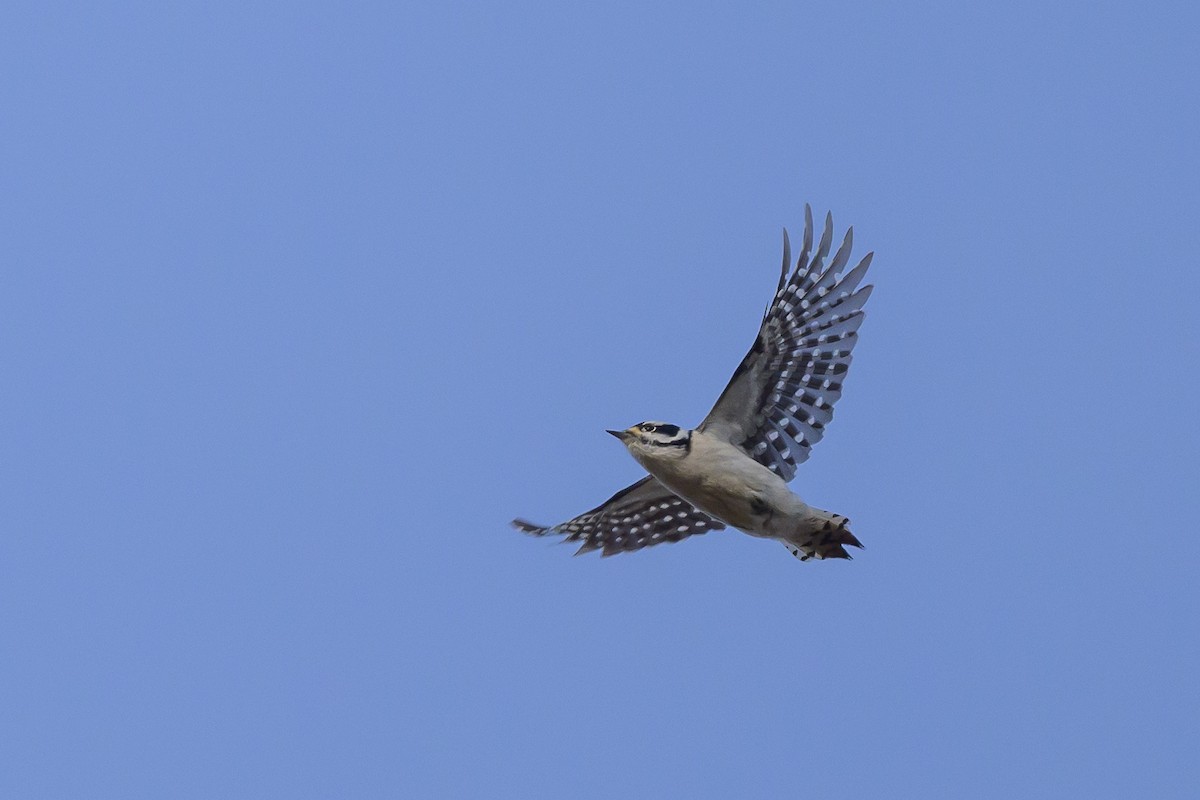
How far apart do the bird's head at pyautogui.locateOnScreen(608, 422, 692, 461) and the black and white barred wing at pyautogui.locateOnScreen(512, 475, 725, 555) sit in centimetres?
132

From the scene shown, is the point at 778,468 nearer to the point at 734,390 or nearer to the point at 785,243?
the point at 734,390

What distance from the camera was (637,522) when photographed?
15.4 m

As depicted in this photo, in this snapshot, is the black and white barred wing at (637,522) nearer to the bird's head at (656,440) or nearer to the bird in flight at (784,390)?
the bird in flight at (784,390)

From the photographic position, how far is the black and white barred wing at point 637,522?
15.2 m

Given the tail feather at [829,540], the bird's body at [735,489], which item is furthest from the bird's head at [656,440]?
the tail feather at [829,540]

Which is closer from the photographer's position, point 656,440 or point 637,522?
point 656,440

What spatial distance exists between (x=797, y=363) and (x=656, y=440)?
1447 millimetres

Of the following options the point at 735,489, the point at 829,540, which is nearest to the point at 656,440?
the point at 735,489

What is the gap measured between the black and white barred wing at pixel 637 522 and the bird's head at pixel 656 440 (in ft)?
4.32

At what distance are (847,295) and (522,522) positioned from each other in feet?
12.0

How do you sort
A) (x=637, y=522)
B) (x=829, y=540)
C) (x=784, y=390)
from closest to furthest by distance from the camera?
1. (x=829, y=540)
2. (x=784, y=390)
3. (x=637, y=522)

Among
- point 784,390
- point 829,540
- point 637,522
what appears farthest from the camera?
point 637,522

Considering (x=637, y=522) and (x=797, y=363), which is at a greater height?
(x=797, y=363)

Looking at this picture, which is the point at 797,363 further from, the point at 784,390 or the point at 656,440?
the point at 656,440
